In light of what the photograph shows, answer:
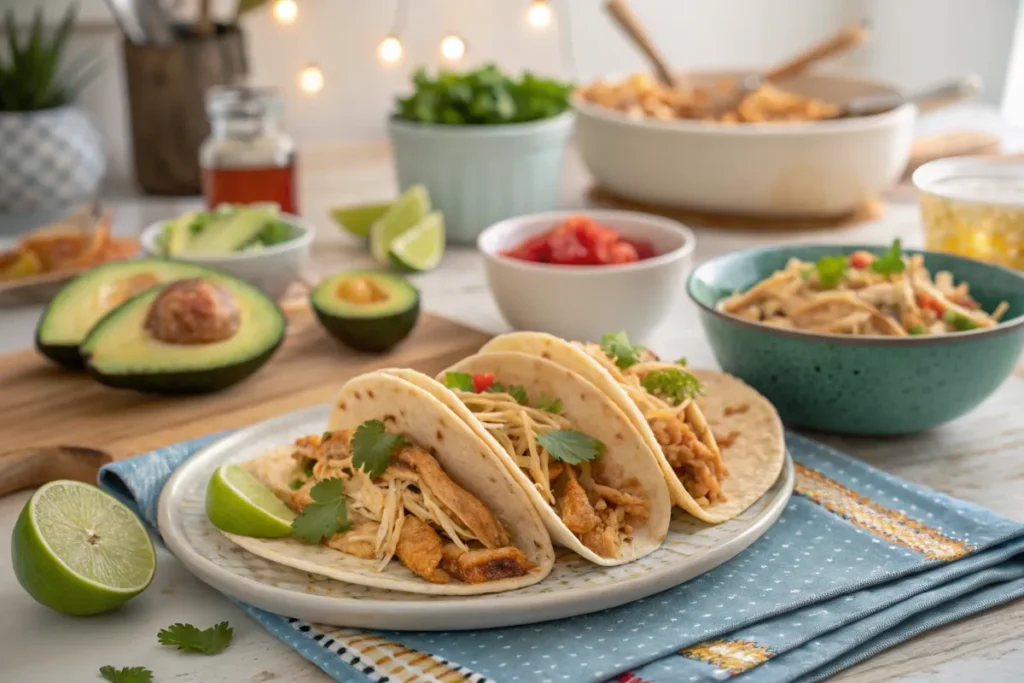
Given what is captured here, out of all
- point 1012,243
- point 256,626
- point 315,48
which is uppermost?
point 315,48

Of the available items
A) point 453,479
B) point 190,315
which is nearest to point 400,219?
point 190,315

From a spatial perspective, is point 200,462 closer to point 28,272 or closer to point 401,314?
point 401,314

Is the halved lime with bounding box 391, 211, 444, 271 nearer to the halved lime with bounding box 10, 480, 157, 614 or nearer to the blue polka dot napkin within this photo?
the blue polka dot napkin

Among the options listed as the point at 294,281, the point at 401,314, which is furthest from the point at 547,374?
the point at 294,281

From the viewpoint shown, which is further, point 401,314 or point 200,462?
point 401,314

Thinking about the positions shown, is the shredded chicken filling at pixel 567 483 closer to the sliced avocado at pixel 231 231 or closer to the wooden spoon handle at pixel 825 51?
the sliced avocado at pixel 231 231

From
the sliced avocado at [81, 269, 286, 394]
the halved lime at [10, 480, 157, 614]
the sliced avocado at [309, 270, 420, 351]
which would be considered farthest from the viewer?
the sliced avocado at [309, 270, 420, 351]

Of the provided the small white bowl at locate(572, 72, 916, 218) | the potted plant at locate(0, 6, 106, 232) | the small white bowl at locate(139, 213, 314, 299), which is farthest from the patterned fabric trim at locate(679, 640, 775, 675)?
the potted plant at locate(0, 6, 106, 232)
